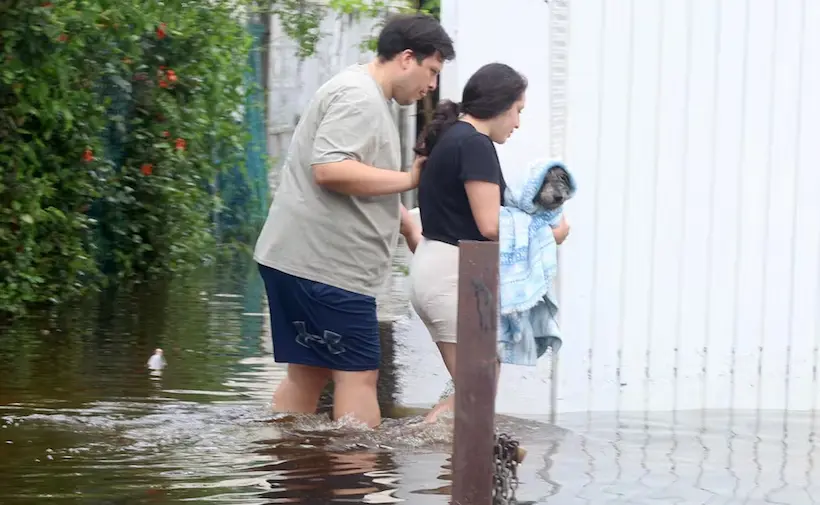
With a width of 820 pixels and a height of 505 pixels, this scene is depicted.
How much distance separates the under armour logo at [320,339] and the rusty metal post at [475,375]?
4.14ft

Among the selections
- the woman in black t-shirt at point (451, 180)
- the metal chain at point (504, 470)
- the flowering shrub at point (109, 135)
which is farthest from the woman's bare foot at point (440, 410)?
the flowering shrub at point (109, 135)

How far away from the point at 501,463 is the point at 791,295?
254 cm

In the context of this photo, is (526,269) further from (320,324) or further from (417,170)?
(320,324)

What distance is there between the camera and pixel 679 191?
21.9 feet

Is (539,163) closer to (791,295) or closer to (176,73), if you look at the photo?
(791,295)

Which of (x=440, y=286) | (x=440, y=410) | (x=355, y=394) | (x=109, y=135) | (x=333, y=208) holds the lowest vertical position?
(x=440, y=410)

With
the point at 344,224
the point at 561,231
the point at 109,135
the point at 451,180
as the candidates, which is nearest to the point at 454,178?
the point at 451,180

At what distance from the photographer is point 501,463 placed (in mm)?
4711

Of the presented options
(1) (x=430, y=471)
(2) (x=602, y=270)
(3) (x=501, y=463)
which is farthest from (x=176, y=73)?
(3) (x=501, y=463)

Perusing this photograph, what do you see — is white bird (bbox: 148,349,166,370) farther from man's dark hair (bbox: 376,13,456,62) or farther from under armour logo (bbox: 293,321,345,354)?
man's dark hair (bbox: 376,13,456,62)

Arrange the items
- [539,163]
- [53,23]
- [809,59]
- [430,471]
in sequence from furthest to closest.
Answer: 1. [53,23]
2. [809,59]
3. [539,163]
4. [430,471]

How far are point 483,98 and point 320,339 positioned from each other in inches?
43.7

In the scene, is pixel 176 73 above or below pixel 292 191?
above

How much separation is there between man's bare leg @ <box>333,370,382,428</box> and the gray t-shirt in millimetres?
331
